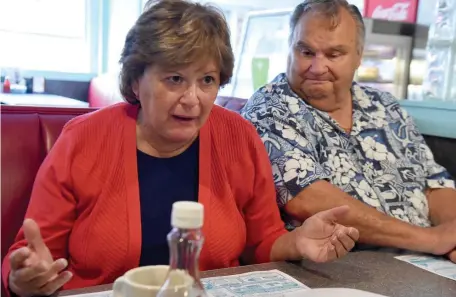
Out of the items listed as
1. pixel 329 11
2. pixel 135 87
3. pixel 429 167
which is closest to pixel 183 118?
pixel 135 87

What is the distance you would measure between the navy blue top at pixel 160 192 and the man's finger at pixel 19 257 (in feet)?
1.01

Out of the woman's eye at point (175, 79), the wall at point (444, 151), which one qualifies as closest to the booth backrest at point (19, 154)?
Answer: the woman's eye at point (175, 79)

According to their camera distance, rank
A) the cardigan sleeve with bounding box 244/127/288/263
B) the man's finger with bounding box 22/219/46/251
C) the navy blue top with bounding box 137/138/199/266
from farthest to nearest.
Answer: the cardigan sleeve with bounding box 244/127/288/263, the navy blue top with bounding box 137/138/199/266, the man's finger with bounding box 22/219/46/251

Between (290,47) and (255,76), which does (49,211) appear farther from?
(255,76)

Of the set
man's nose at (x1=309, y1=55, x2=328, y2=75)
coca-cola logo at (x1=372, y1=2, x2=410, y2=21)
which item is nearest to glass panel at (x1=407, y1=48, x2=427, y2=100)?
coca-cola logo at (x1=372, y1=2, x2=410, y2=21)

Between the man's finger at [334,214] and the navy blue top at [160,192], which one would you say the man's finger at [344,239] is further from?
the navy blue top at [160,192]

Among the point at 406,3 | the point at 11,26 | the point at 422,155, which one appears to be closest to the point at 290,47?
the point at 422,155

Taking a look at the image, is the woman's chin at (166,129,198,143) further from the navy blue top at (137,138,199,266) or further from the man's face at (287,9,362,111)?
the man's face at (287,9,362,111)

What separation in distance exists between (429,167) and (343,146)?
32 cm

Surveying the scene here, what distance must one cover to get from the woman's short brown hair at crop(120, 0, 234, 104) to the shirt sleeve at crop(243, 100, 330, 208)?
0.34 metres

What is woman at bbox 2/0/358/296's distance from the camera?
40.8 inches

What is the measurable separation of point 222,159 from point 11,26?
3.97 metres

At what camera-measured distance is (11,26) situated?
4523 millimetres

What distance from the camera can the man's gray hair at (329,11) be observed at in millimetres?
1503
